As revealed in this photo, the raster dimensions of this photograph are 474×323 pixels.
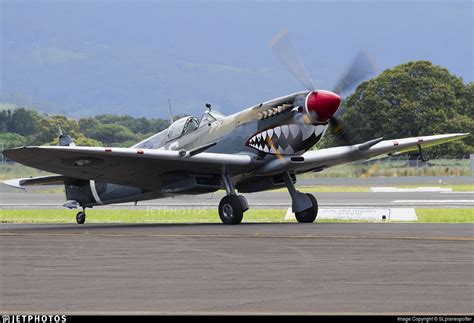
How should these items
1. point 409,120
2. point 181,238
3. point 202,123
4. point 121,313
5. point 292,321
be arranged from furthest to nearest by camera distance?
1. point 409,120
2. point 202,123
3. point 181,238
4. point 121,313
5. point 292,321

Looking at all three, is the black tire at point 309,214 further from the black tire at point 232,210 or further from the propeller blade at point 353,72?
the propeller blade at point 353,72

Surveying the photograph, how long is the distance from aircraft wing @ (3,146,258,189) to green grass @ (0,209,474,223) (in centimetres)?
326

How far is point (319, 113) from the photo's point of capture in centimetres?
2286

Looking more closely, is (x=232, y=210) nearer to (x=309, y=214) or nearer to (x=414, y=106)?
(x=309, y=214)

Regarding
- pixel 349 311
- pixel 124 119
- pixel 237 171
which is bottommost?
pixel 349 311

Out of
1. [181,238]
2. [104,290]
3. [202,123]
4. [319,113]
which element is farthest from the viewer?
[202,123]

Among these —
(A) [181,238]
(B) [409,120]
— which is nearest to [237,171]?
(A) [181,238]

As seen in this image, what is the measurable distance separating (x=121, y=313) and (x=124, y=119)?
174361 millimetres

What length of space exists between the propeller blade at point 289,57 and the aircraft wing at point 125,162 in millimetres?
2377

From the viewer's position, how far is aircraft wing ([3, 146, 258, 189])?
22.0m

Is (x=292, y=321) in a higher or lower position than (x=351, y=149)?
lower

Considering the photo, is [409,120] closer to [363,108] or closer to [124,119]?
[363,108]

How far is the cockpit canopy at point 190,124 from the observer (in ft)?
83.2

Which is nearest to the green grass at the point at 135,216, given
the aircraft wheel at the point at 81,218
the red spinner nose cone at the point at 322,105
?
the aircraft wheel at the point at 81,218
